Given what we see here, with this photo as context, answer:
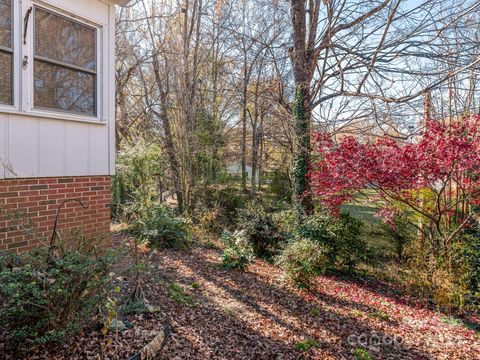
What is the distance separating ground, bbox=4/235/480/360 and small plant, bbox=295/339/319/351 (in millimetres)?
11

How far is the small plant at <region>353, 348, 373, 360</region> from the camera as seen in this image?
11.1ft

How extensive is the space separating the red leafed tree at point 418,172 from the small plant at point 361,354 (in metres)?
2.75

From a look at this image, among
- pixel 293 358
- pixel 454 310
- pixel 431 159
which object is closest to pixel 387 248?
pixel 454 310

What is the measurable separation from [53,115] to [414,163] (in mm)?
5224

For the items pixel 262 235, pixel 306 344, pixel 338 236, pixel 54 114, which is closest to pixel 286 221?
pixel 262 235

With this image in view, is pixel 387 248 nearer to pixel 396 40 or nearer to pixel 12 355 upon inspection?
pixel 396 40

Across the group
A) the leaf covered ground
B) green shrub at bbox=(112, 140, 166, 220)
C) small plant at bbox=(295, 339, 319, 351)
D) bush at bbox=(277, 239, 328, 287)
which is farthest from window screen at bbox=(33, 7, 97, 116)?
green shrub at bbox=(112, 140, 166, 220)

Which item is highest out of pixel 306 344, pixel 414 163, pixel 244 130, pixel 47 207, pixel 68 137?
pixel 244 130

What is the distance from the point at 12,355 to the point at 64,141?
2423 millimetres

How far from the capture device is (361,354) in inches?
135

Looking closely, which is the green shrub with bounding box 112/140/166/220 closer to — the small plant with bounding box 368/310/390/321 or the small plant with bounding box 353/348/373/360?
the small plant with bounding box 368/310/390/321

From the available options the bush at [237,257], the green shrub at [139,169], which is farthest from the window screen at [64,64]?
the green shrub at [139,169]

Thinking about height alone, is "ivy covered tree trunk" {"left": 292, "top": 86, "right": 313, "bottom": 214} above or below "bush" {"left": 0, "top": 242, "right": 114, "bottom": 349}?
above

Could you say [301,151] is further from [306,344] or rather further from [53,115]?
[53,115]
